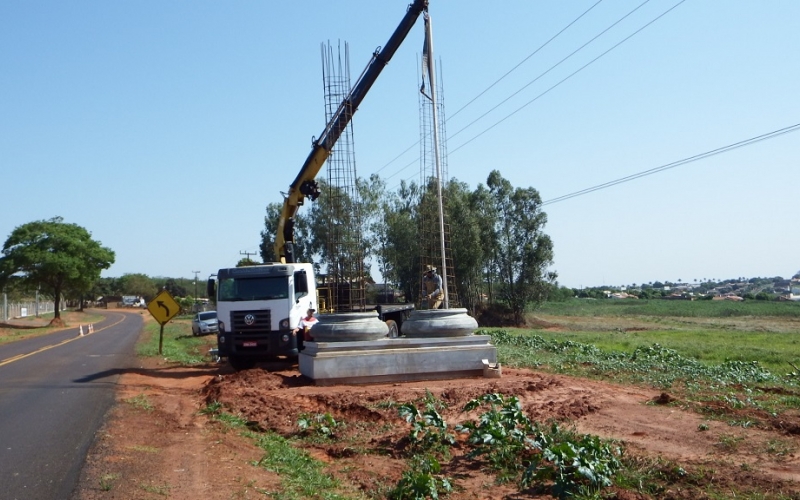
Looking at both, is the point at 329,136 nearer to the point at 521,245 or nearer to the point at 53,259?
the point at 521,245

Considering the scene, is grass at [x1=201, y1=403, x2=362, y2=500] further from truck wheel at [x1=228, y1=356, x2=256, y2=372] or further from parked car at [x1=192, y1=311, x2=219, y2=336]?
parked car at [x1=192, y1=311, x2=219, y2=336]

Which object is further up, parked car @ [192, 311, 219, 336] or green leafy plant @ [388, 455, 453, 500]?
parked car @ [192, 311, 219, 336]

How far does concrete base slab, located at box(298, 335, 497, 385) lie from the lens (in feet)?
49.8

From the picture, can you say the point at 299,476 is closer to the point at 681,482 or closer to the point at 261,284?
the point at 681,482

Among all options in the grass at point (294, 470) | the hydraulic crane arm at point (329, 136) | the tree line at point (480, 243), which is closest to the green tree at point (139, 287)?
the tree line at point (480, 243)

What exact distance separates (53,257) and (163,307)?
114ft

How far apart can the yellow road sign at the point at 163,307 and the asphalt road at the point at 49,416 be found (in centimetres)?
177

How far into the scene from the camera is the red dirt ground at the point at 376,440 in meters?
7.32

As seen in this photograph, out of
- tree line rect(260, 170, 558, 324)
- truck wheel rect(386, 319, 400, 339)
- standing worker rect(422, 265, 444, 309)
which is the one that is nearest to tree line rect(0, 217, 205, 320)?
tree line rect(260, 170, 558, 324)

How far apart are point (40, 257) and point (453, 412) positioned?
50964 millimetres

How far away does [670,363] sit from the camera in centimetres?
1806

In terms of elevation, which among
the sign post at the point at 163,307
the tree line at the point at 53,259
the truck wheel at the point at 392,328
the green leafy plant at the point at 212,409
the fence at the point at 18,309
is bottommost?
the green leafy plant at the point at 212,409

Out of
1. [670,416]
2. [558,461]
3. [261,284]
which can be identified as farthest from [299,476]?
[261,284]

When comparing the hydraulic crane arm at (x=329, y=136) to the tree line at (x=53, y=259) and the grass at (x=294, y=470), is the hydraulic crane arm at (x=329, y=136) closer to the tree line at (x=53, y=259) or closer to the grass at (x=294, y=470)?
the grass at (x=294, y=470)
